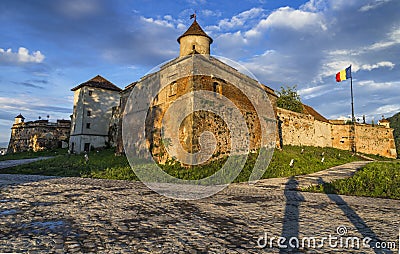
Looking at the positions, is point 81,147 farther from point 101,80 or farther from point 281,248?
point 281,248

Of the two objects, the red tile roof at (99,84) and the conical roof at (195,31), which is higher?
the conical roof at (195,31)

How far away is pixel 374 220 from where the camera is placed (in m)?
4.77

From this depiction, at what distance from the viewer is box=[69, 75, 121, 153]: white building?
29016mm

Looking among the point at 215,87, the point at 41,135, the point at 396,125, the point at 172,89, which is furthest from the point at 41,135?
the point at 396,125

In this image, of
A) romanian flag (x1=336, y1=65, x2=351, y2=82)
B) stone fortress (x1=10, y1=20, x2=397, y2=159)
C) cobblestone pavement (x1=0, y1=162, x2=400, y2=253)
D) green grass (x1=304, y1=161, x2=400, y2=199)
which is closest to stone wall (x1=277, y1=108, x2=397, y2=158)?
stone fortress (x1=10, y1=20, x2=397, y2=159)

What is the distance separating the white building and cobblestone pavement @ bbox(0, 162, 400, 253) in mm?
23718

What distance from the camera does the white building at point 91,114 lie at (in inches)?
1142

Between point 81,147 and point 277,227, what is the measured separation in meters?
28.7

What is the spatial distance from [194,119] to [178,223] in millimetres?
10379

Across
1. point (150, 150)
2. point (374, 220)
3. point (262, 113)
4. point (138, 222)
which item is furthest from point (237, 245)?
point (262, 113)

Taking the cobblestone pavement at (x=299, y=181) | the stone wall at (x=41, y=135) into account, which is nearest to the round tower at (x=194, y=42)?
the cobblestone pavement at (x=299, y=181)

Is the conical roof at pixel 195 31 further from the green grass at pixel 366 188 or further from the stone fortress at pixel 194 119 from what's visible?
the green grass at pixel 366 188

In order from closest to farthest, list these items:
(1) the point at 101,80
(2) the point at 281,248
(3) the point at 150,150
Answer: (2) the point at 281,248 < (3) the point at 150,150 < (1) the point at 101,80

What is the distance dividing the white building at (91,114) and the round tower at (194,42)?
16019 millimetres
